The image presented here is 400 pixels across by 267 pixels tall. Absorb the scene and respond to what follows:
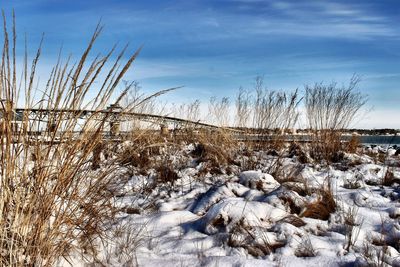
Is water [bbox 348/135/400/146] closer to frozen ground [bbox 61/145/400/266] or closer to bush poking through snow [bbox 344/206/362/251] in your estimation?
frozen ground [bbox 61/145/400/266]

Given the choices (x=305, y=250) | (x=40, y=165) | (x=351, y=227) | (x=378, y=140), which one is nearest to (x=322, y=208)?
(x=351, y=227)

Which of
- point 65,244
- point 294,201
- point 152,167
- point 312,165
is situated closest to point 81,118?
point 65,244

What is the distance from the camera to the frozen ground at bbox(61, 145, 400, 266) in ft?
6.88

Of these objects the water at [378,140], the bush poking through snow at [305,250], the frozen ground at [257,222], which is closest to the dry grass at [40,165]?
the frozen ground at [257,222]

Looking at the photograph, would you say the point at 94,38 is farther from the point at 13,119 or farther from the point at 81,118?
the point at 13,119

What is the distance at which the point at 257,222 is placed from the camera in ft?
8.20

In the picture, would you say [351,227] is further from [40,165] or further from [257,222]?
[40,165]

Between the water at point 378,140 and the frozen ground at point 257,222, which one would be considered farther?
the water at point 378,140

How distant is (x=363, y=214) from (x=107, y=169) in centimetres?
184

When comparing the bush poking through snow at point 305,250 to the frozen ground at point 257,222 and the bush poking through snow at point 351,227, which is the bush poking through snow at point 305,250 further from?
the bush poking through snow at point 351,227

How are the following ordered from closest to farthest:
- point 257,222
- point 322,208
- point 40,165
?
point 40,165 < point 257,222 < point 322,208

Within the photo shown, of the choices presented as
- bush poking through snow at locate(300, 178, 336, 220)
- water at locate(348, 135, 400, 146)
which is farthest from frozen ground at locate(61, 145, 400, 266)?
water at locate(348, 135, 400, 146)

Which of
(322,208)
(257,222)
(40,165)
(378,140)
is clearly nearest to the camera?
(40,165)

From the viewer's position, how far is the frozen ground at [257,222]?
6.88 ft
